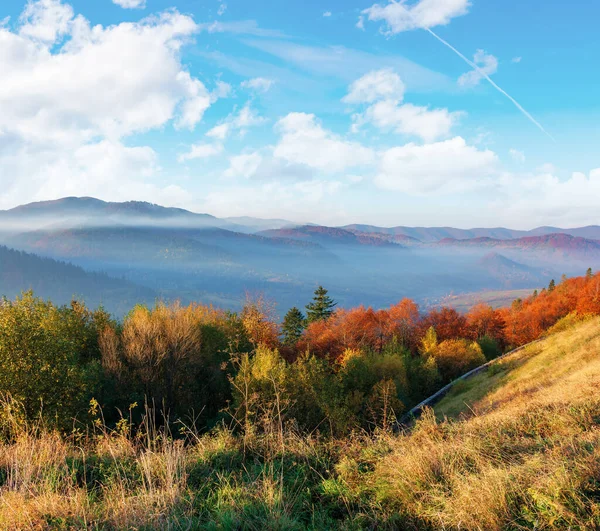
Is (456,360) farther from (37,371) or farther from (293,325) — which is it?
(37,371)

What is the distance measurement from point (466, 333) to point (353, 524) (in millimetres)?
62634

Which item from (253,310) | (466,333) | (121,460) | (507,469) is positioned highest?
(507,469)

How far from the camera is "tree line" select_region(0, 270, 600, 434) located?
14.1m

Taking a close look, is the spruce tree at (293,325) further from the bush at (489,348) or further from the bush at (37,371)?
the bush at (37,371)

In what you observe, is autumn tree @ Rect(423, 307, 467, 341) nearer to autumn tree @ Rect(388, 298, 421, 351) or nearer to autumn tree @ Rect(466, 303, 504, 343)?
autumn tree @ Rect(466, 303, 504, 343)

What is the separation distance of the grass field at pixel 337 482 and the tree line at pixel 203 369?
3.67ft

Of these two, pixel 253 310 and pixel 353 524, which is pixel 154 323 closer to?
pixel 253 310

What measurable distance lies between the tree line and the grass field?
3.67 feet

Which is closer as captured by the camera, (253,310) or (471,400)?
(471,400)

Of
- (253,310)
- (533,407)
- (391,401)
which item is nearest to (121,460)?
(533,407)

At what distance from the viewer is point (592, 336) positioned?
23.8m

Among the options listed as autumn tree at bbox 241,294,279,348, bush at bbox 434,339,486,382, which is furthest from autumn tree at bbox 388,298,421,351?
autumn tree at bbox 241,294,279,348

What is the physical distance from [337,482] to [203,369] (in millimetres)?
24977

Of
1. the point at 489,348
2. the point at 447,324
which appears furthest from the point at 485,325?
the point at 489,348
